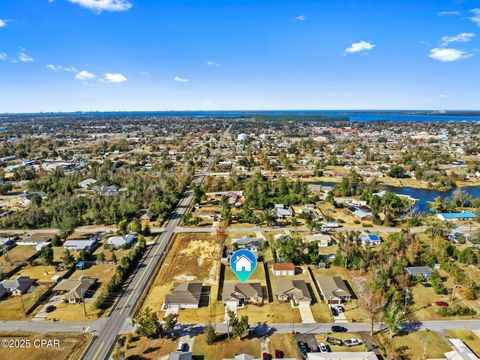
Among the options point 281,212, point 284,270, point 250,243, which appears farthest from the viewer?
point 281,212

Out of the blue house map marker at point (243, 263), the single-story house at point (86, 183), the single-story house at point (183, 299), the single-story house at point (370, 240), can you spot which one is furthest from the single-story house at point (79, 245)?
the single-story house at point (370, 240)

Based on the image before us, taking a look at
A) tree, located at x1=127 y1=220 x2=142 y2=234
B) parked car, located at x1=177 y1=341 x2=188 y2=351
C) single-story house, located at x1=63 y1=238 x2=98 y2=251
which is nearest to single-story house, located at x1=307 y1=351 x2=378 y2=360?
parked car, located at x1=177 y1=341 x2=188 y2=351

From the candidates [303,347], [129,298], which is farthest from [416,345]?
[129,298]

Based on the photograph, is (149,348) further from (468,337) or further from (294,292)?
(468,337)

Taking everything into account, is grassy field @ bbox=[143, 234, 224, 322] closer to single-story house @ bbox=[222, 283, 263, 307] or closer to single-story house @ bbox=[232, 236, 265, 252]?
single-story house @ bbox=[222, 283, 263, 307]

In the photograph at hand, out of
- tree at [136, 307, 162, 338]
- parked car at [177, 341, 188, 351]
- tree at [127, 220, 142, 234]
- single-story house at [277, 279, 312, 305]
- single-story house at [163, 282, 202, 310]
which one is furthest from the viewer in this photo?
tree at [127, 220, 142, 234]

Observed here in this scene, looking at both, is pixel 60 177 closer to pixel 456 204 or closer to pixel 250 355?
pixel 250 355
